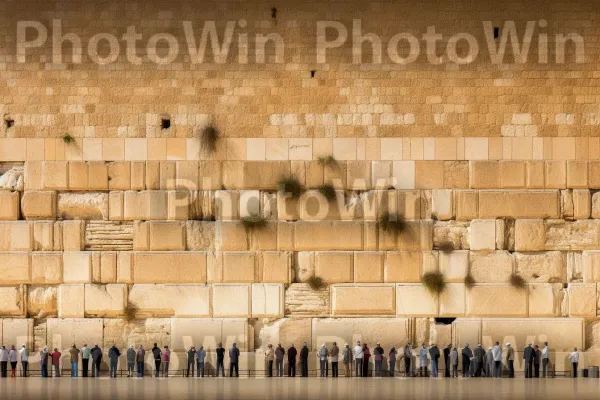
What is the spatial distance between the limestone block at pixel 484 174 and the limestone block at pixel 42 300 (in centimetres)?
606

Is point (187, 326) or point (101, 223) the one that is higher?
point (101, 223)

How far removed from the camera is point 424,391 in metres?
15.2

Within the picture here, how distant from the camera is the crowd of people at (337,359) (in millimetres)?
17234

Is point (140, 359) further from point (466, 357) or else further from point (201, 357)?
point (466, 357)

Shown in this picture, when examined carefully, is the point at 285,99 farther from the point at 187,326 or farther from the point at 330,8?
the point at 187,326

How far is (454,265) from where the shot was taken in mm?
17562

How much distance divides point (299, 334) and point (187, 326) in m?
1.56

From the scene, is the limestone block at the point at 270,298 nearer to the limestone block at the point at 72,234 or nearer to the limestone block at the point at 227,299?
the limestone block at the point at 227,299

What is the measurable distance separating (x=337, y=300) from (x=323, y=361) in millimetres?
877

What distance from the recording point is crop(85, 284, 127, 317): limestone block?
1755 centimetres

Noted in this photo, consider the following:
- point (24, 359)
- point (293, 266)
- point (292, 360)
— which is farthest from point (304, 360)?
point (24, 359)

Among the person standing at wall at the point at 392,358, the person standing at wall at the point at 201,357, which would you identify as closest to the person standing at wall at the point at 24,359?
the person standing at wall at the point at 201,357

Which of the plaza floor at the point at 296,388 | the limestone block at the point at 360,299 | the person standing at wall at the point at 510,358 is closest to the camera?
the plaza floor at the point at 296,388

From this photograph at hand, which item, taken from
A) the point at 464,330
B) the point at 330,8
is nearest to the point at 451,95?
the point at 330,8
